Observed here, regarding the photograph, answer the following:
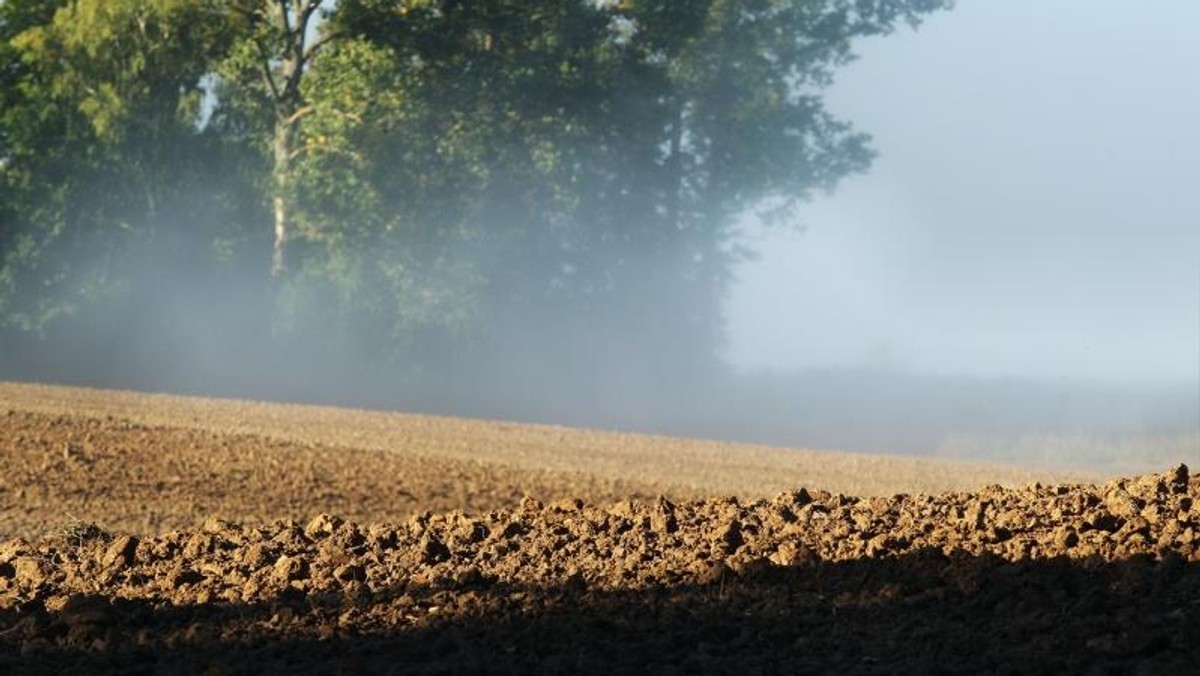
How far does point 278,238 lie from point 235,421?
13209 mm

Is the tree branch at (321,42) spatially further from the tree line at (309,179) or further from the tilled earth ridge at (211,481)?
the tilled earth ridge at (211,481)

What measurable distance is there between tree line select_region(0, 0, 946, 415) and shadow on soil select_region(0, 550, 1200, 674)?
85.0 ft

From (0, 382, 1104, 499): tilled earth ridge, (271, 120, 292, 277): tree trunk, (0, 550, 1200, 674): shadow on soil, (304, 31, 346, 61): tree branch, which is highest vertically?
(304, 31, 346, 61): tree branch

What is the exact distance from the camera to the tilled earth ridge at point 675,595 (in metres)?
6.24

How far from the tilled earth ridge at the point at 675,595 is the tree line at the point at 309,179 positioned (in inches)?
971

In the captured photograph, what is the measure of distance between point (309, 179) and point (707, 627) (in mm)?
26913

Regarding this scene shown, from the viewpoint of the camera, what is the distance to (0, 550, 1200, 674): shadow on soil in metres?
6.14

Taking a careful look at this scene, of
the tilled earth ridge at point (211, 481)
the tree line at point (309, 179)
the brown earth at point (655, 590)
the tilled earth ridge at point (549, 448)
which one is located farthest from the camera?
the tree line at point (309, 179)

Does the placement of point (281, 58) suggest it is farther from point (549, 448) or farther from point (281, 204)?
point (549, 448)

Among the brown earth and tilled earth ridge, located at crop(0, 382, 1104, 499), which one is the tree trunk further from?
the brown earth

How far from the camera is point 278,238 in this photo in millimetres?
34781

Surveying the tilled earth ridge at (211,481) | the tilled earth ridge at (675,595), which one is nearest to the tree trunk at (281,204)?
the tilled earth ridge at (211,481)

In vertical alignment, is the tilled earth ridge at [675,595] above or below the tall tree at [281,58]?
below

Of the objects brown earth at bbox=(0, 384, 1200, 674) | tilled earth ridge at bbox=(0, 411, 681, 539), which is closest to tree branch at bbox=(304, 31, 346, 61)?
tilled earth ridge at bbox=(0, 411, 681, 539)
